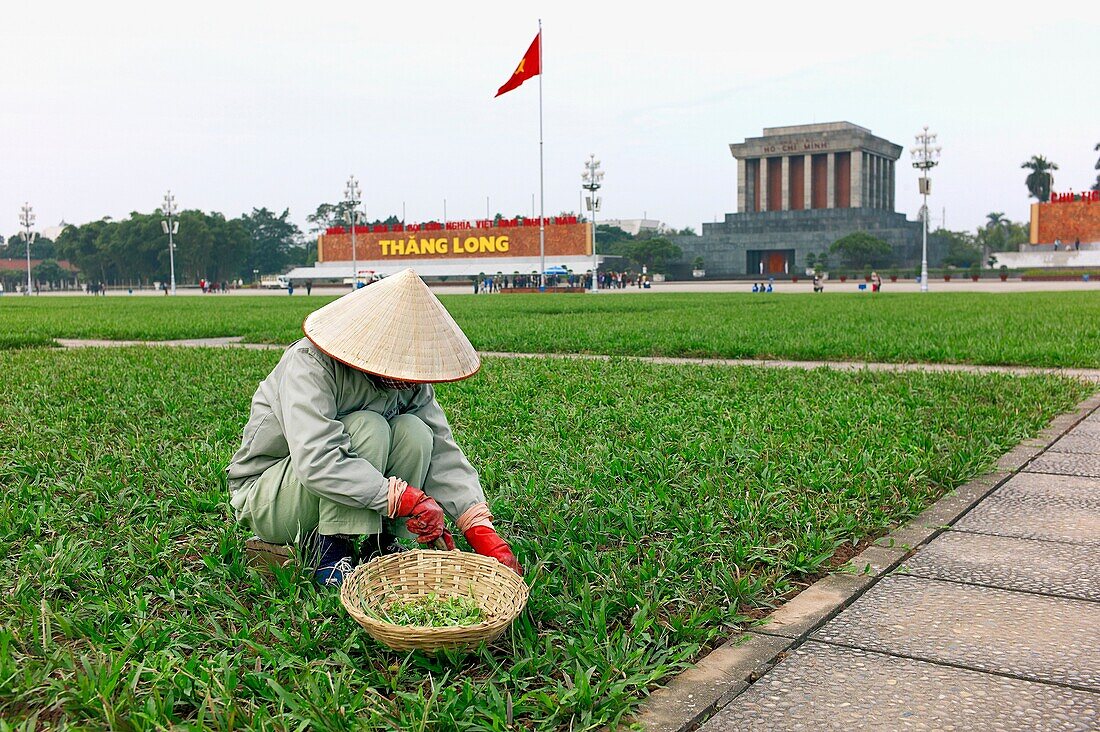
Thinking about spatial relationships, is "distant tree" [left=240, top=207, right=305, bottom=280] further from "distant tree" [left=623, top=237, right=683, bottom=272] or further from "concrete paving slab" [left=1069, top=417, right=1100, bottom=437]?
"concrete paving slab" [left=1069, top=417, right=1100, bottom=437]

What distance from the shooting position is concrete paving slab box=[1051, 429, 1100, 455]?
5.27 m

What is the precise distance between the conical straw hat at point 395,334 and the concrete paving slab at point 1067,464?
3235 millimetres

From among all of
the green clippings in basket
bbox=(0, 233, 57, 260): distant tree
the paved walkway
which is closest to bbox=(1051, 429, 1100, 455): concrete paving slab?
the paved walkway

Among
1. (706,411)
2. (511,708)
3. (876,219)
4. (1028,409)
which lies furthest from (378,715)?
(876,219)

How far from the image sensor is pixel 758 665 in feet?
8.23

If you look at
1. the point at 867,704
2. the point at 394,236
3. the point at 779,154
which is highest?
the point at 779,154

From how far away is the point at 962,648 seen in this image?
2.62 meters

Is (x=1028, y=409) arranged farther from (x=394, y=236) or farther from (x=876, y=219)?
(x=876, y=219)

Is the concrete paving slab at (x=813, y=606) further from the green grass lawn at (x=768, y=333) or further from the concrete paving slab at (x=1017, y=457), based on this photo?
the green grass lawn at (x=768, y=333)

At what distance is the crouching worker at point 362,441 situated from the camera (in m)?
2.74

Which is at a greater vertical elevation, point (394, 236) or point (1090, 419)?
point (394, 236)

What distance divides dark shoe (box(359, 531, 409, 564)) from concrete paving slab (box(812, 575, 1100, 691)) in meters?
1.28

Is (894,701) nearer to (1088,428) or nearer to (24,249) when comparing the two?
(1088,428)

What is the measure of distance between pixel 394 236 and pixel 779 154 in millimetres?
36474
